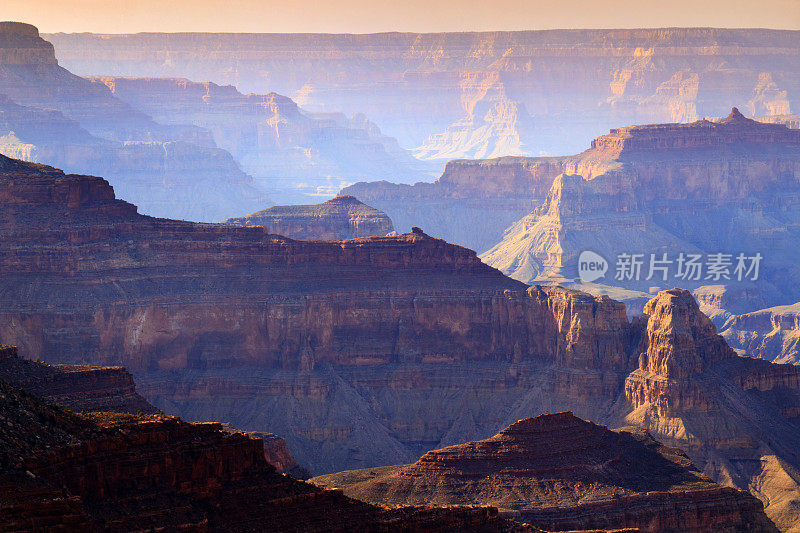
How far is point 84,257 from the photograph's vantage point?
89.6m

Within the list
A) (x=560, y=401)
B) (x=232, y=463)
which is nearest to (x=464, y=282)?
(x=560, y=401)

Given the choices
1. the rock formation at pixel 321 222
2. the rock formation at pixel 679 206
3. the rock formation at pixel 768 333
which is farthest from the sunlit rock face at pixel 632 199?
the rock formation at pixel 321 222

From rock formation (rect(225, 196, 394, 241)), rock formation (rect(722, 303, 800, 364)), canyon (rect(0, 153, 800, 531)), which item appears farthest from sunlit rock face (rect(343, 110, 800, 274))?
canyon (rect(0, 153, 800, 531))

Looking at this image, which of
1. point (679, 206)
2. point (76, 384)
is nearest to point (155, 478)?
point (76, 384)

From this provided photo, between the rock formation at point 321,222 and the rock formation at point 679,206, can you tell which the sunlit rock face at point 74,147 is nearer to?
the rock formation at point 679,206

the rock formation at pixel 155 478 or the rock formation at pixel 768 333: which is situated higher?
the rock formation at pixel 768 333

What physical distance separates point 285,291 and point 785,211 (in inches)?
4077

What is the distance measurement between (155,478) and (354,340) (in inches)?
2303

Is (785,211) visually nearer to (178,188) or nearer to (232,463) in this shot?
(178,188)

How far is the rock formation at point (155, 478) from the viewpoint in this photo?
114 feet

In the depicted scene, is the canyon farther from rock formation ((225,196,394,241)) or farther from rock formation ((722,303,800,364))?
rock formation ((722,303,800,364))

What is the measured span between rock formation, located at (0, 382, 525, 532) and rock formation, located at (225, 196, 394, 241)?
305 feet

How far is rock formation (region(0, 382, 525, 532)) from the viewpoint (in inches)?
1366

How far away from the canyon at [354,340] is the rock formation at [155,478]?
45379 millimetres
